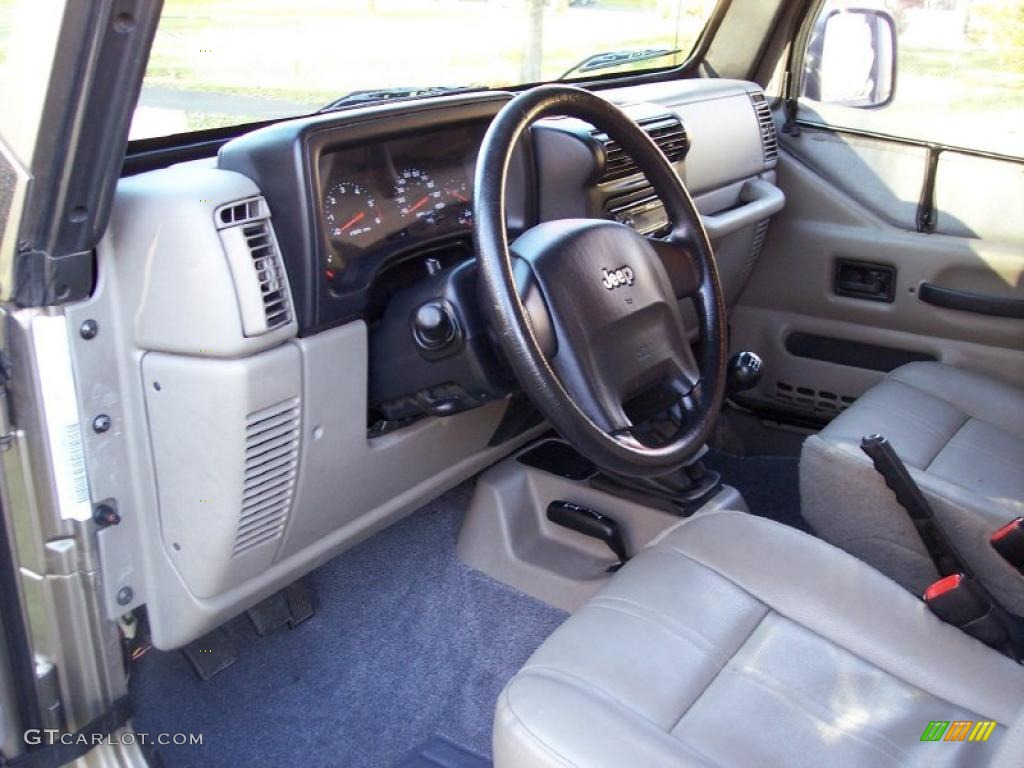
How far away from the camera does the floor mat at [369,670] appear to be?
1.92 m

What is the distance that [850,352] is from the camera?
2.82 m

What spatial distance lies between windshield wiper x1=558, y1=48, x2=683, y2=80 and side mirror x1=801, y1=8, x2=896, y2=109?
42 centimetres

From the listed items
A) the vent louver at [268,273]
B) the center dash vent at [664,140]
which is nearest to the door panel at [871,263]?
the center dash vent at [664,140]

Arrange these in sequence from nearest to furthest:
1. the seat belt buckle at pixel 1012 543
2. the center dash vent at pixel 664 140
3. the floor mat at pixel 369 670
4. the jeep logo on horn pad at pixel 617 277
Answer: the jeep logo on horn pad at pixel 617 277 → the seat belt buckle at pixel 1012 543 → the floor mat at pixel 369 670 → the center dash vent at pixel 664 140

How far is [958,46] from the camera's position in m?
2.62

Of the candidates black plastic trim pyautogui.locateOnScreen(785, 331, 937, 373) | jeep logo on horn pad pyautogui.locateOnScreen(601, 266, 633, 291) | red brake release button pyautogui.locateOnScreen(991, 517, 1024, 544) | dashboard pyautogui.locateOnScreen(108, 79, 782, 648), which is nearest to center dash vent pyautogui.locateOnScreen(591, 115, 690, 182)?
dashboard pyautogui.locateOnScreen(108, 79, 782, 648)

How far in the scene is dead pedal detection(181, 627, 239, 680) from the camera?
1981mm

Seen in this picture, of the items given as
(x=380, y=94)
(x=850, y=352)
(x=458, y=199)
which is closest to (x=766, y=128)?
(x=850, y=352)

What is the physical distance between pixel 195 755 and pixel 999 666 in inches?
52.0

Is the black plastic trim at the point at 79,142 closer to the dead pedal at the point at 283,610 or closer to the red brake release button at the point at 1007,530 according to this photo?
the dead pedal at the point at 283,610

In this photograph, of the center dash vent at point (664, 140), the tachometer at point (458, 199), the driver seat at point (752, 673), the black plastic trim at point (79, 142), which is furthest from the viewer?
the center dash vent at point (664, 140)

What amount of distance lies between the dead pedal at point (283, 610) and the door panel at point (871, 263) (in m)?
1.41

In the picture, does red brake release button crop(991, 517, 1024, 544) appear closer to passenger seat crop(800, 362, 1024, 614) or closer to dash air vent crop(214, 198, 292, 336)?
passenger seat crop(800, 362, 1024, 614)

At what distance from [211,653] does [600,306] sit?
1.06m
